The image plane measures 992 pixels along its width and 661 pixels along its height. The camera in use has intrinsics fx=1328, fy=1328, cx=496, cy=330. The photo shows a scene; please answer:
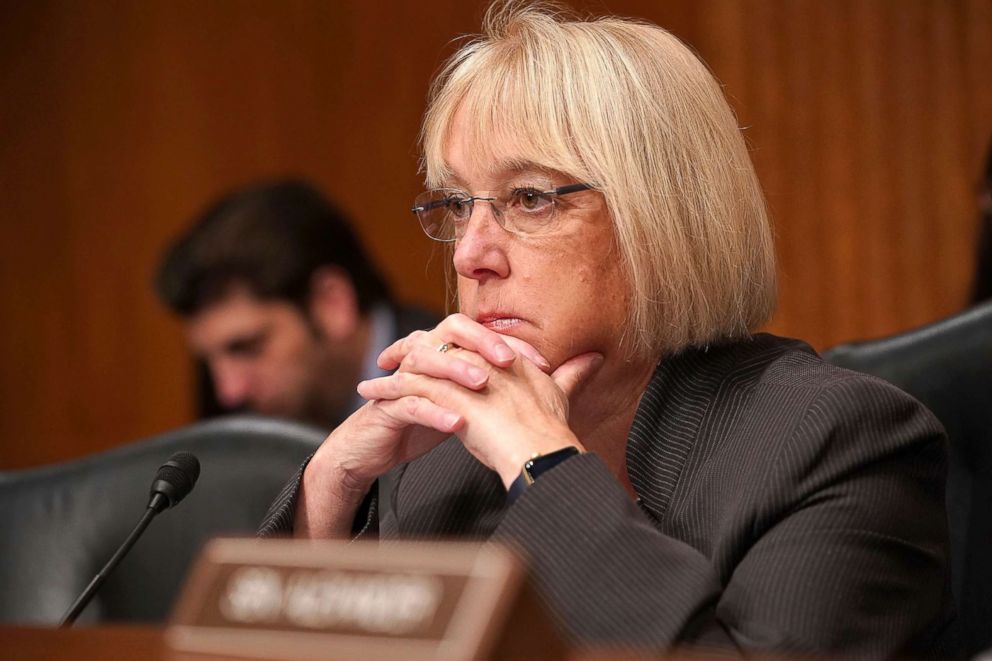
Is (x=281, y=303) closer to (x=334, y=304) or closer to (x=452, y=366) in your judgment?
(x=334, y=304)

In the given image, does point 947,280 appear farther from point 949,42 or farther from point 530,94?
point 530,94

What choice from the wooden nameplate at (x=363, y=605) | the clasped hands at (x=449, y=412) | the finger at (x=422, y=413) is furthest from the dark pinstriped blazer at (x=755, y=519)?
the wooden nameplate at (x=363, y=605)

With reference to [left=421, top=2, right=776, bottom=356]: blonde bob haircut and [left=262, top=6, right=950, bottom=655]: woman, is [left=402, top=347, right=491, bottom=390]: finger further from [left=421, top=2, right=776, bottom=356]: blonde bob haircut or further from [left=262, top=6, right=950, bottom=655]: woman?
[left=421, top=2, right=776, bottom=356]: blonde bob haircut

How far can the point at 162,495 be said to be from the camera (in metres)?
1.72

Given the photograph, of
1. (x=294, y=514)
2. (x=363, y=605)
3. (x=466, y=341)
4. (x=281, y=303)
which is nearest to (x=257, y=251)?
(x=281, y=303)

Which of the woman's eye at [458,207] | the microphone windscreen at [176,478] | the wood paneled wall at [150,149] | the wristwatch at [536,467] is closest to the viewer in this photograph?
the wristwatch at [536,467]

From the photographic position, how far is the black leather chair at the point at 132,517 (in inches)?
89.0

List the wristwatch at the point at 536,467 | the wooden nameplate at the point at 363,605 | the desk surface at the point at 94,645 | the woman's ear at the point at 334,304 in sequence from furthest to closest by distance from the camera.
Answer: the woman's ear at the point at 334,304, the wristwatch at the point at 536,467, the desk surface at the point at 94,645, the wooden nameplate at the point at 363,605

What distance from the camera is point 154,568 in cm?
232

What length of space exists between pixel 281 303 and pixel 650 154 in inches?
91.1

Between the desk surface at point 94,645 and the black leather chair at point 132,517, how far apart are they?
1051mm

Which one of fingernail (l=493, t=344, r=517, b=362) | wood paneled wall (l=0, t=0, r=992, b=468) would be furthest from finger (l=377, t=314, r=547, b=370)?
wood paneled wall (l=0, t=0, r=992, b=468)

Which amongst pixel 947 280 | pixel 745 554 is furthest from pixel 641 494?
pixel 947 280

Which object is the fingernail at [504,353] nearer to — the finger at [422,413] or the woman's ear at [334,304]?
the finger at [422,413]
